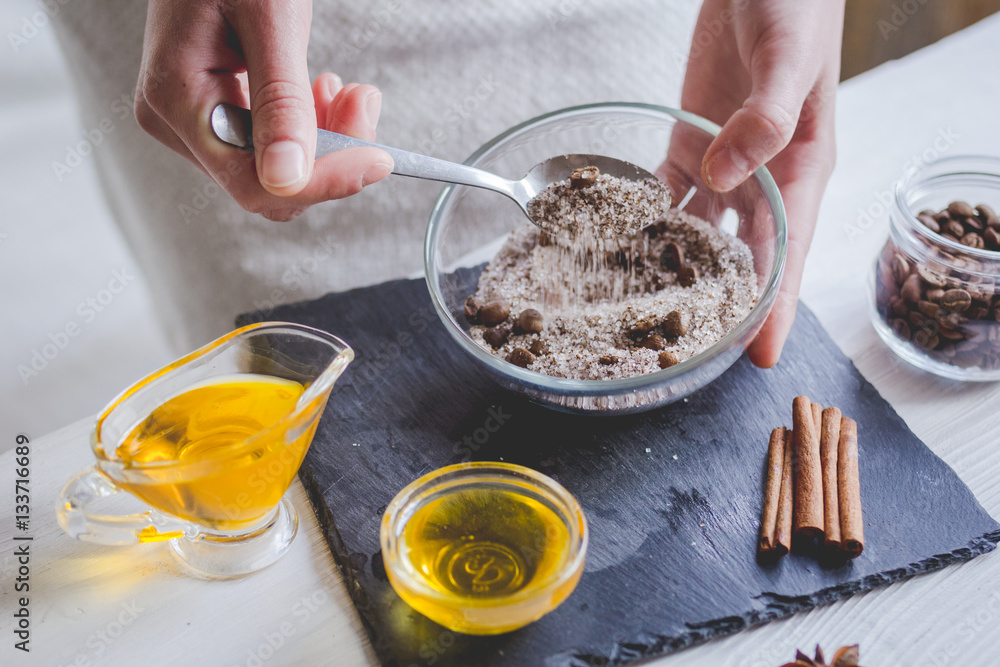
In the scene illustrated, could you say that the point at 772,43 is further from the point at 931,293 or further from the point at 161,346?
the point at 161,346

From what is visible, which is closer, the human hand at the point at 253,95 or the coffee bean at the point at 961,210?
the human hand at the point at 253,95

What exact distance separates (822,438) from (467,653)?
57cm

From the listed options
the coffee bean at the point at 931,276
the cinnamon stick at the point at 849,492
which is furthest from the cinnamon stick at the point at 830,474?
the coffee bean at the point at 931,276

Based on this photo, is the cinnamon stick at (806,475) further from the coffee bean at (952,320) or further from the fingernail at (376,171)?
the fingernail at (376,171)

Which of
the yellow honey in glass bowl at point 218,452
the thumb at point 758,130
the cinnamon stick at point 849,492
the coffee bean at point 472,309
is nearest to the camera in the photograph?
the yellow honey in glass bowl at point 218,452

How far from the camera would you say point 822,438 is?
1.06 meters

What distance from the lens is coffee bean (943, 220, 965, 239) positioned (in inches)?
46.8

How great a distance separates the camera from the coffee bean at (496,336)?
3.59 ft

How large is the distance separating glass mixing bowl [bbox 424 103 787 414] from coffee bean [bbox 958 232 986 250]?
1.08 feet

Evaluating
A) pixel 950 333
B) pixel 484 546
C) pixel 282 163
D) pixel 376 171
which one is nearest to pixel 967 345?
pixel 950 333

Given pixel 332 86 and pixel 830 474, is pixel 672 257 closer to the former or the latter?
pixel 830 474

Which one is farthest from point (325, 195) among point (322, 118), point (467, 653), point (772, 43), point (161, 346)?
point (161, 346)

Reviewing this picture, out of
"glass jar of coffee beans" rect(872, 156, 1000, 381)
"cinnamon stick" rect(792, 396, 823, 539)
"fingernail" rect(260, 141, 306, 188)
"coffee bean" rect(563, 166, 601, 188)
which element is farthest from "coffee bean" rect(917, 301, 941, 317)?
"fingernail" rect(260, 141, 306, 188)

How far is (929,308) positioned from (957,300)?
0.13 ft
